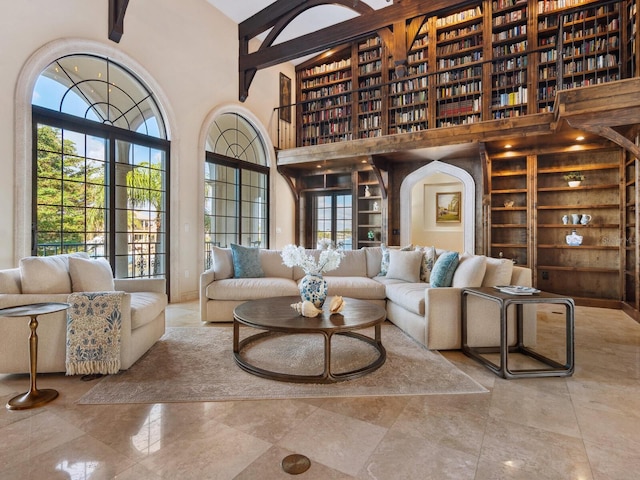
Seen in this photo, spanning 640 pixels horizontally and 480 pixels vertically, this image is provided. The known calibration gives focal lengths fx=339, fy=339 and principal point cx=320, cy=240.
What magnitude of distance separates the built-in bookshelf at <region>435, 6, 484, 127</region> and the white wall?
341cm

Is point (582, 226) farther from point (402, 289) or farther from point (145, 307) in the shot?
point (145, 307)

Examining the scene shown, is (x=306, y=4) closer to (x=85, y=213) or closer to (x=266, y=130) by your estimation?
(x=266, y=130)

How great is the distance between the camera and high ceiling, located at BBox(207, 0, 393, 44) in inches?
230

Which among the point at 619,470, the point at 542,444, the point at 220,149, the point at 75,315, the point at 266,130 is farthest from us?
the point at 266,130

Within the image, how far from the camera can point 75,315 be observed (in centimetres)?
242

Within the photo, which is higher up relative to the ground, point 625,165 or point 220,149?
point 220,149

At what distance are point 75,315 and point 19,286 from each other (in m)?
0.54

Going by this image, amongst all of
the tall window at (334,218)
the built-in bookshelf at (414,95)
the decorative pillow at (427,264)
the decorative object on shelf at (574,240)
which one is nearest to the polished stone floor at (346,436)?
the decorative pillow at (427,264)

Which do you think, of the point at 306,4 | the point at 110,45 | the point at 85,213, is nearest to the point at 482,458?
the point at 85,213

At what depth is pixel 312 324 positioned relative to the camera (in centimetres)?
245

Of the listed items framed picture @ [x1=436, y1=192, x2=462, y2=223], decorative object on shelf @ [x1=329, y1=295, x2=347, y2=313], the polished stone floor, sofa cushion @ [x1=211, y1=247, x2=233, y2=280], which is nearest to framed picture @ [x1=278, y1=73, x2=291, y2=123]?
framed picture @ [x1=436, y1=192, x2=462, y2=223]

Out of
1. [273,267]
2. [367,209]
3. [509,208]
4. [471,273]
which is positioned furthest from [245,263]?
[509,208]

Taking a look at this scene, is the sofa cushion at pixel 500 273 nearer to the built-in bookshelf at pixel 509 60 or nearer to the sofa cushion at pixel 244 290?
the sofa cushion at pixel 244 290

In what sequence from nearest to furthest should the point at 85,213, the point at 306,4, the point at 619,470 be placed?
the point at 619,470 < the point at 85,213 < the point at 306,4
